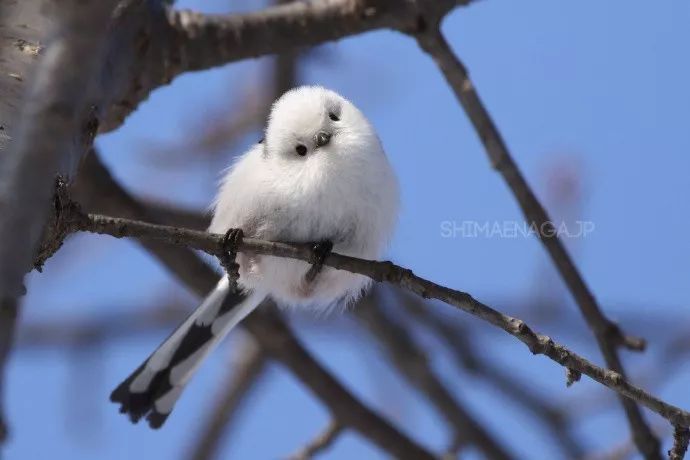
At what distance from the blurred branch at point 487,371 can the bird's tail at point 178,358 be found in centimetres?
75

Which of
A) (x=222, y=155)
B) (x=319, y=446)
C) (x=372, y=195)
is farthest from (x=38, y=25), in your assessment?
(x=222, y=155)

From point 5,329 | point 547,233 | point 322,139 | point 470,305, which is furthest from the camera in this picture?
point 547,233

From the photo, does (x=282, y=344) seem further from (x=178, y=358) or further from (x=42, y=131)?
(x=42, y=131)

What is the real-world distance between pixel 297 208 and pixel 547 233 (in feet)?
1.99

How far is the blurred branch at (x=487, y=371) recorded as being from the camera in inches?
99.8

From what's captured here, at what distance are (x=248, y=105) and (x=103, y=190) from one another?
107 cm

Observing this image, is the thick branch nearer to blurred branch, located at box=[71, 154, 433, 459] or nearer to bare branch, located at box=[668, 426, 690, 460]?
bare branch, located at box=[668, 426, 690, 460]

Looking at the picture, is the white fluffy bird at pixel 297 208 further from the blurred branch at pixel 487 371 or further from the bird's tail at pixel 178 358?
the blurred branch at pixel 487 371

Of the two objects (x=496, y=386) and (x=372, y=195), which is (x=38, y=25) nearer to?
(x=372, y=195)

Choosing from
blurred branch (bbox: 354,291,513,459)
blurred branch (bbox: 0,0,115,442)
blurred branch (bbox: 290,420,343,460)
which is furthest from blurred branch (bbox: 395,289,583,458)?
blurred branch (bbox: 0,0,115,442)

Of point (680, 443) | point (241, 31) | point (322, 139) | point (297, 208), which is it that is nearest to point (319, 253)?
point (297, 208)

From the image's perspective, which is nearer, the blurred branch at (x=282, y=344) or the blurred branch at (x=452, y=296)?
the blurred branch at (x=452, y=296)

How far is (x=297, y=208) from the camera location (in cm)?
165

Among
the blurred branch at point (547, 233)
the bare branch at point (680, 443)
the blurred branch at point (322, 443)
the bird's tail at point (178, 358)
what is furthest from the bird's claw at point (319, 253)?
the blurred branch at point (322, 443)
